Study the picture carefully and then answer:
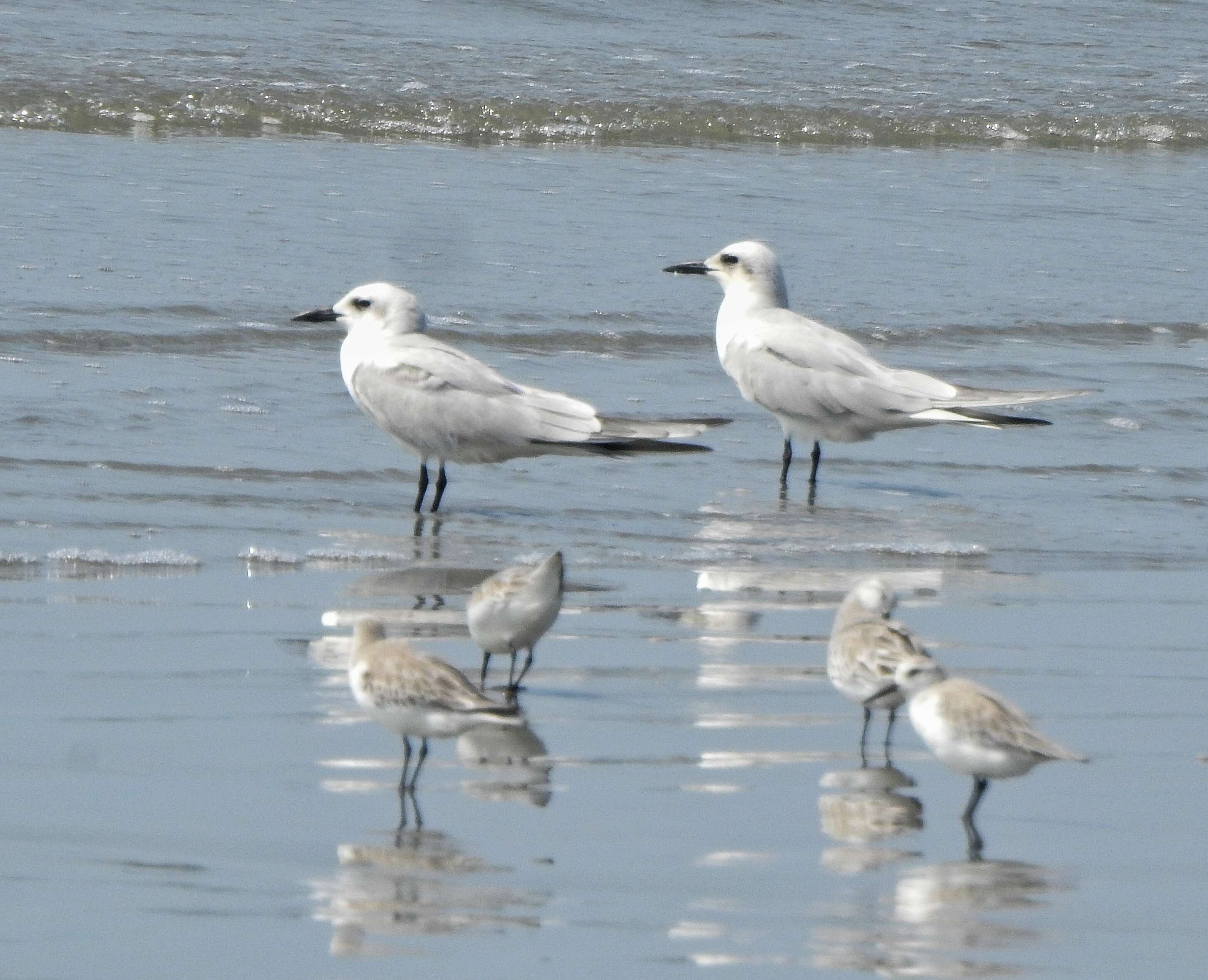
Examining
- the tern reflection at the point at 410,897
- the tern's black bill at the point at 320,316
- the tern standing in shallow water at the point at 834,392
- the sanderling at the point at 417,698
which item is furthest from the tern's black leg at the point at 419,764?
the tern standing in shallow water at the point at 834,392

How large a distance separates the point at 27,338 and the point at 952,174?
963 cm

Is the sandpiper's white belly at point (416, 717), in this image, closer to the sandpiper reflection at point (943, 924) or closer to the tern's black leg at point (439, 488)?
the sandpiper reflection at point (943, 924)

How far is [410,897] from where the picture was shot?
3982 mm

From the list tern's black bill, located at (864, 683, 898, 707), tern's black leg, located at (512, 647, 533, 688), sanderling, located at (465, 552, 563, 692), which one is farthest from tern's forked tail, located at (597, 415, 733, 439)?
tern's black bill, located at (864, 683, 898, 707)

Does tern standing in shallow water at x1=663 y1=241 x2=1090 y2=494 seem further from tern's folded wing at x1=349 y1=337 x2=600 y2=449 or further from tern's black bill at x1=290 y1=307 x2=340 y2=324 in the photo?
tern's black bill at x1=290 y1=307 x2=340 y2=324

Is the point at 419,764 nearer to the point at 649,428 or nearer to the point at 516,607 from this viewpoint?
the point at 516,607

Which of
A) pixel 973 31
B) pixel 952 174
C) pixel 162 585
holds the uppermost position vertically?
pixel 973 31

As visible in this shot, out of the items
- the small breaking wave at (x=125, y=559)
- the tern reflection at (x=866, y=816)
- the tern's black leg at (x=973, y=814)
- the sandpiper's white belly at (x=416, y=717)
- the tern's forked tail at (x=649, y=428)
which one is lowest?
the small breaking wave at (x=125, y=559)

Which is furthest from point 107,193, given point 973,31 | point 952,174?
point 973,31

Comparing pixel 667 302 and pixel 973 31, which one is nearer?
pixel 667 302

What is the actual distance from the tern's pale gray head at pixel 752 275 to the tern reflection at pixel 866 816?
5.26 meters

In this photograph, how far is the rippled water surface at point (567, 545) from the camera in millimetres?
3996

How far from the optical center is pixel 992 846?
14.3 ft

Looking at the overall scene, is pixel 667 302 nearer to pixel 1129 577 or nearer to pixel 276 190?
pixel 276 190
